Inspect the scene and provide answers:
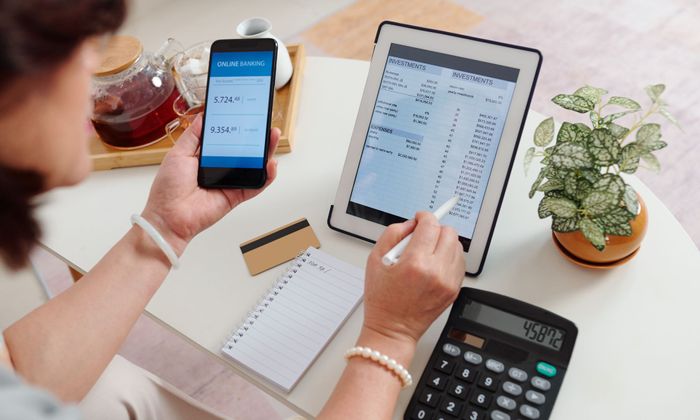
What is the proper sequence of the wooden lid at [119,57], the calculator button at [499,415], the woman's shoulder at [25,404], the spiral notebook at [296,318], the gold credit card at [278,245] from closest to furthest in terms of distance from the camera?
the woman's shoulder at [25,404] < the calculator button at [499,415] < the spiral notebook at [296,318] < the gold credit card at [278,245] < the wooden lid at [119,57]

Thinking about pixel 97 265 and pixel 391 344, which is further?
pixel 97 265

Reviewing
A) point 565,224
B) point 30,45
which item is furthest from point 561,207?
point 30,45

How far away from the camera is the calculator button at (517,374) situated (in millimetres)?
756

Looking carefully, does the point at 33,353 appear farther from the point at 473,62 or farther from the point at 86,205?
the point at 473,62

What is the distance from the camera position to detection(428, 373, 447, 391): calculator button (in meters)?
0.77

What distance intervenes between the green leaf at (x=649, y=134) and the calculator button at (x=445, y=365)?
0.36 m

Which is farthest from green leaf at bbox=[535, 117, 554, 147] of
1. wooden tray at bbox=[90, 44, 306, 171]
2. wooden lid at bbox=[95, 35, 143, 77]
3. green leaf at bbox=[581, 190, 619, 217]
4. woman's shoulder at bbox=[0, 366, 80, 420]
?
wooden lid at bbox=[95, 35, 143, 77]

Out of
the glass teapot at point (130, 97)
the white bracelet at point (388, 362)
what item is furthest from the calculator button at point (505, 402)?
the glass teapot at point (130, 97)

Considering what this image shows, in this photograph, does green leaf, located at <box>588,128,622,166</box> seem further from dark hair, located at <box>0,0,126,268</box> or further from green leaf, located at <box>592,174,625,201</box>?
dark hair, located at <box>0,0,126,268</box>

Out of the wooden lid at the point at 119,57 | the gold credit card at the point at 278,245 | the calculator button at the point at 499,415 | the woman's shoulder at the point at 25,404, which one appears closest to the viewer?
the woman's shoulder at the point at 25,404

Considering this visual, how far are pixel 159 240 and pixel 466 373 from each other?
47 centimetres

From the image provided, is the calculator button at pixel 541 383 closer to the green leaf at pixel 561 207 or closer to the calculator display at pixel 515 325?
the calculator display at pixel 515 325

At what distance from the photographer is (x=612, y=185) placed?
754mm

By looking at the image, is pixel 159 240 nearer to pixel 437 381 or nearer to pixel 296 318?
pixel 296 318
